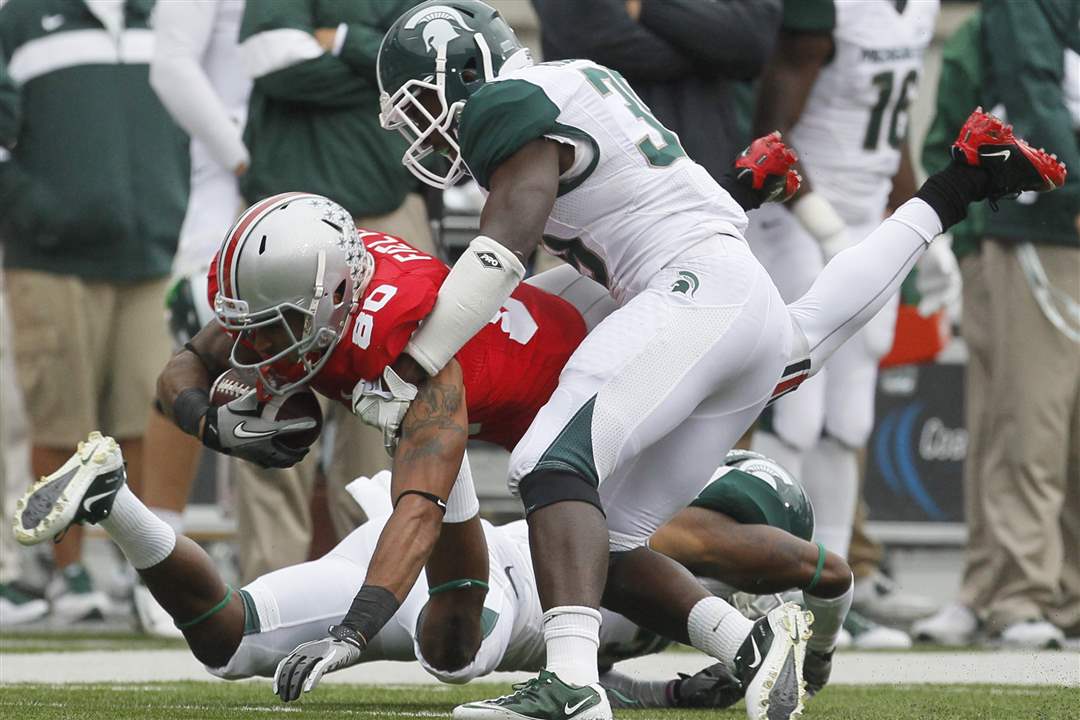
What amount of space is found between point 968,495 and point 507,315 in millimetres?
3180

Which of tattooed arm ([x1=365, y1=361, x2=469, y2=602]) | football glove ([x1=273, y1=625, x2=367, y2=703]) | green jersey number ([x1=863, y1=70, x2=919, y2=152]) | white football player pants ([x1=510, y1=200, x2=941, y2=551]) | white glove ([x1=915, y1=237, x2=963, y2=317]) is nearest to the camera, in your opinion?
football glove ([x1=273, y1=625, x2=367, y2=703])

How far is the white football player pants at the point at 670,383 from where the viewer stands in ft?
12.5

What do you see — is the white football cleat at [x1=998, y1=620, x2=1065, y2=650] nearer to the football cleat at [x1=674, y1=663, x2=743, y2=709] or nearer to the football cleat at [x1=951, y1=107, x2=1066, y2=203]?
the football cleat at [x1=674, y1=663, x2=743, y2=709]

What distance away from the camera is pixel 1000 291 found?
6.73 metres

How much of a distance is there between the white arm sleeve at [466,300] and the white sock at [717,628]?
2.41 feet

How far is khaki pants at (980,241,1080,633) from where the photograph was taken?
6.53 m

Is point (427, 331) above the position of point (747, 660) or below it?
above

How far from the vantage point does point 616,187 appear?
13.4 feet

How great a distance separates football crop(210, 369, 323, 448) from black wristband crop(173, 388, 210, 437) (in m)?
0.03

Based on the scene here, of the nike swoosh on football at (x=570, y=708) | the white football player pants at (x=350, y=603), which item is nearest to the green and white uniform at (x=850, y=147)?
the white football player pants at (x=350, y=603)

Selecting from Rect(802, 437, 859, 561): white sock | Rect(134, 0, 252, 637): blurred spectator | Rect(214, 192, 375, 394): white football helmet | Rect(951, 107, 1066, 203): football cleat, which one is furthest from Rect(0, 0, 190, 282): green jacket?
Rect(951, 107, 1066, 203): football cleat

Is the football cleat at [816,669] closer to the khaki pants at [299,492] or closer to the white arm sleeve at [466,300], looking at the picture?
the white arm sleeve at [466,300]

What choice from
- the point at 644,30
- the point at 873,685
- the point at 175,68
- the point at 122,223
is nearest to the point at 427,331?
the point at 873,685

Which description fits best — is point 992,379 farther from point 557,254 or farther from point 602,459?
point 602,459
